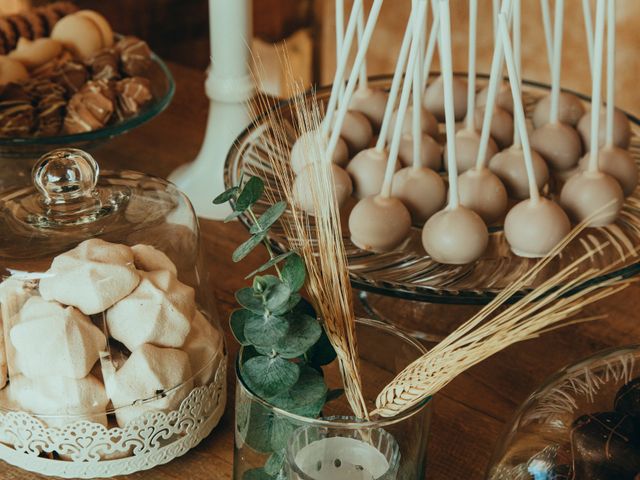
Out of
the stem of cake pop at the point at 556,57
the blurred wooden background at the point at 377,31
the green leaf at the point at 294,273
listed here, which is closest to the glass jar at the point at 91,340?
the green leaf at the point at 294,273

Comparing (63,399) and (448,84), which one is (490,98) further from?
(63,399)

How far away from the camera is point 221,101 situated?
0.81m

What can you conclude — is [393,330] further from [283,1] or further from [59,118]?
[283,1]

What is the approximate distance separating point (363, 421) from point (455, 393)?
0.67 ft

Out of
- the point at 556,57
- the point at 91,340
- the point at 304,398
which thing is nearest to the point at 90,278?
the point at 91,340

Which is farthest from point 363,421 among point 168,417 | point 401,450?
point 168,417

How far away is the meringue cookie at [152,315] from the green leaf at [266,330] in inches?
3.2

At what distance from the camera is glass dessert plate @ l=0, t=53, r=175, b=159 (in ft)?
2.29

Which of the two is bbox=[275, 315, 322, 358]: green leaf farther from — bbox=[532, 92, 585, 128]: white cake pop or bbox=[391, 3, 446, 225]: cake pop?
bbox=[532, 92, 585, 128]: white cake pop

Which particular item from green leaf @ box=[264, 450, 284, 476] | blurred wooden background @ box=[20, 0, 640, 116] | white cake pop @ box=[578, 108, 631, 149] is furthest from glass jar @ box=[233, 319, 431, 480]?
blurred wooden background @ box=[20, 0, 640, 116]

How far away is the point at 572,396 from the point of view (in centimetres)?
42

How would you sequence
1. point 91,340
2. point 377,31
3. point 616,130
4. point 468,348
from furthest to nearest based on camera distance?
point 377,31 → point 616,130 → point 91,340 → point 468,348

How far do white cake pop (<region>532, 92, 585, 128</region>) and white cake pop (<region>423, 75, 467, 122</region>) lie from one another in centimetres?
6

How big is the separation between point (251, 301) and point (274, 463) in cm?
8
